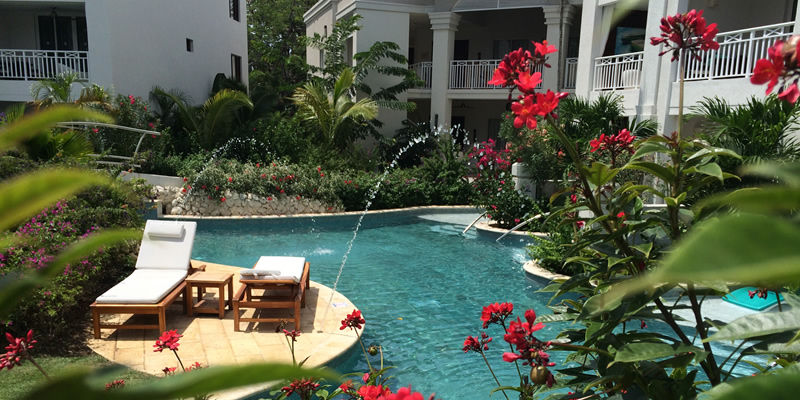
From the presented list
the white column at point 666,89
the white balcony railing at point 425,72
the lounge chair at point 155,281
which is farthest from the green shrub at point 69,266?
the white balcony railing at point 425,72

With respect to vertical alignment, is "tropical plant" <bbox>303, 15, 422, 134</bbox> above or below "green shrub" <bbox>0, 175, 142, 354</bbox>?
above

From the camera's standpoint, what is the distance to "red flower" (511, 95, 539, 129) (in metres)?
1.68

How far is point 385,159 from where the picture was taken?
63.0ft

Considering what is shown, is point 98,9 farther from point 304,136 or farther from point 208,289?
point 208,289

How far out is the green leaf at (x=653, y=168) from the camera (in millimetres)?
1753

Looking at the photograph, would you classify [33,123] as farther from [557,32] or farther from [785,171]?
[557,32]

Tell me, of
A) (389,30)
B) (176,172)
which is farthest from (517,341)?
(389,30)

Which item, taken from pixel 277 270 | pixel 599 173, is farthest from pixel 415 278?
pixel 599 173

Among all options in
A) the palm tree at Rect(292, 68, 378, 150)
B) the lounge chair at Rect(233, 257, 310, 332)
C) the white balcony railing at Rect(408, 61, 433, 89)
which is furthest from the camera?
the white balcony railing at Rect(408, 61, 433, 89)

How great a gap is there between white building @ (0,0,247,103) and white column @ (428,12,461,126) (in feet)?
29.1

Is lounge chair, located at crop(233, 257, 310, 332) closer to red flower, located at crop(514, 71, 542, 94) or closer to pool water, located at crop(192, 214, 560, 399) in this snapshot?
pool water, located at crop(192, 214, 560, 399)

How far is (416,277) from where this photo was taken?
913 cm

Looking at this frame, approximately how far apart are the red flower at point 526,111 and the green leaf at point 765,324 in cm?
81

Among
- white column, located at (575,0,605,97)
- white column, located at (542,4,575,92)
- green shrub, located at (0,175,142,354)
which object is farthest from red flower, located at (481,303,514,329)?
white column, located at (542,4,575,92)
